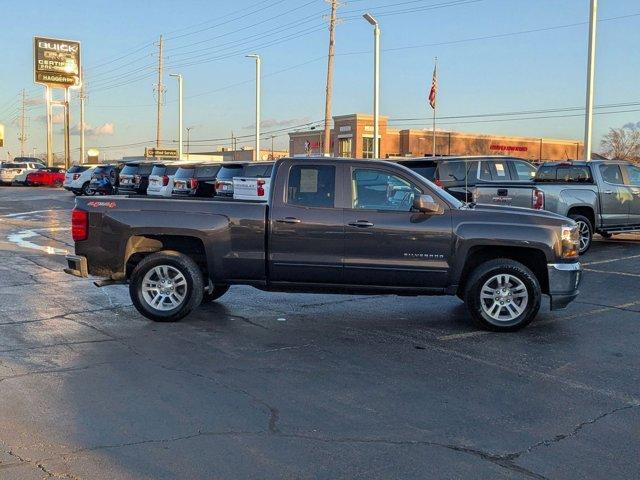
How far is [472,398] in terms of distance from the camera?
5191 mm

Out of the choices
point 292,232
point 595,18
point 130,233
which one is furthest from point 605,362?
point 595,18

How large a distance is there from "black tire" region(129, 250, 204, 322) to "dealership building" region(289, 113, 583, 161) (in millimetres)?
57595

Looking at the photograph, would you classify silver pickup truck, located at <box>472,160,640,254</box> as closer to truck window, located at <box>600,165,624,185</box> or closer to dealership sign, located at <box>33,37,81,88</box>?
truck window, located at <box>600,165,624,185</box>

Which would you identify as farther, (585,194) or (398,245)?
(585,194)

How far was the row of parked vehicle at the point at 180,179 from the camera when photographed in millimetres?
20125

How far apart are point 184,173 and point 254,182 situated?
498 cm

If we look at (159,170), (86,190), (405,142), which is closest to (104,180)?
(86,190)

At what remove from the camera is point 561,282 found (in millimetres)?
7352

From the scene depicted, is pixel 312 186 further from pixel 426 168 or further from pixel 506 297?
pixel 426 168

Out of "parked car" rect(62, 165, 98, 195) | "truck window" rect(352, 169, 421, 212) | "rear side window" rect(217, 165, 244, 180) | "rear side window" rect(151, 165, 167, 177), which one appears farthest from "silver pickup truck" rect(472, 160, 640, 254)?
"parked car" rect(62, 165, 98, 195)

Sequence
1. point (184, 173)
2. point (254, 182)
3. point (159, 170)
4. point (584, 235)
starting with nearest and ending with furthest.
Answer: point (584, 235) → point (254, 182) → point (184, 173) → point (159, 170)

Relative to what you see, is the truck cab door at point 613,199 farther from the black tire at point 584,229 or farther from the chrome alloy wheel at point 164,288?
the chrome alloy wheel at point 164,288

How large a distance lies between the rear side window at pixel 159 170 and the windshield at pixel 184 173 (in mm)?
1724

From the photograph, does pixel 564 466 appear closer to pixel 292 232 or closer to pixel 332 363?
pixel 332 363
